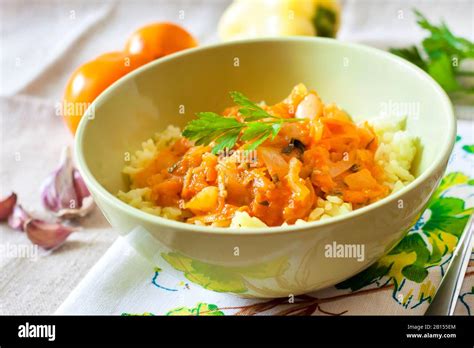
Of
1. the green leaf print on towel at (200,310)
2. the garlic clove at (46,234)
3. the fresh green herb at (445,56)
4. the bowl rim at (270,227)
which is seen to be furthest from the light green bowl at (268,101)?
the fresh green herb at (445,56)

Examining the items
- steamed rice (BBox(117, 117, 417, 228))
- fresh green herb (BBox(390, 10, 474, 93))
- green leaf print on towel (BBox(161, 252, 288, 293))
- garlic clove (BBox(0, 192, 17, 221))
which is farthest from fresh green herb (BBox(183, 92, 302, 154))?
Result: fresh green herb (BBox(390, 10, 474, 93))

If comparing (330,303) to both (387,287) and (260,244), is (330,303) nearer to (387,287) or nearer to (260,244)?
(387,287)

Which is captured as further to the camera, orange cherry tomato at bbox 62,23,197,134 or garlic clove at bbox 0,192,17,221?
orange cherry tomato at bbox 62,23,197,134

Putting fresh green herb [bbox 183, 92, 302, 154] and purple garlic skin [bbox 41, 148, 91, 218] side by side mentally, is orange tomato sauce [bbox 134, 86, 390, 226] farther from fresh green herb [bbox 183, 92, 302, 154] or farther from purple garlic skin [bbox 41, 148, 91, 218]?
purple garlic skin [bbox 41, 148, 91, 218]

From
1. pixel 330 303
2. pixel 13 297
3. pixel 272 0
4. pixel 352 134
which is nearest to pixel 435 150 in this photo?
pixel 352 134

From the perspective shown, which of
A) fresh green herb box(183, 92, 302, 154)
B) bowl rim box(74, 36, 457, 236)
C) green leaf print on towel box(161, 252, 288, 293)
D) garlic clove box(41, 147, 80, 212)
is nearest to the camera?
bowl rim box(74, 36, 457, 236)

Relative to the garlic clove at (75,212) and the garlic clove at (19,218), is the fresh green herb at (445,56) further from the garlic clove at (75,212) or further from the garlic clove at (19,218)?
the garlic clove at (19,218)

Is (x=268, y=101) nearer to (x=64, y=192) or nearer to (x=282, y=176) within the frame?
(x=282, y=176)
